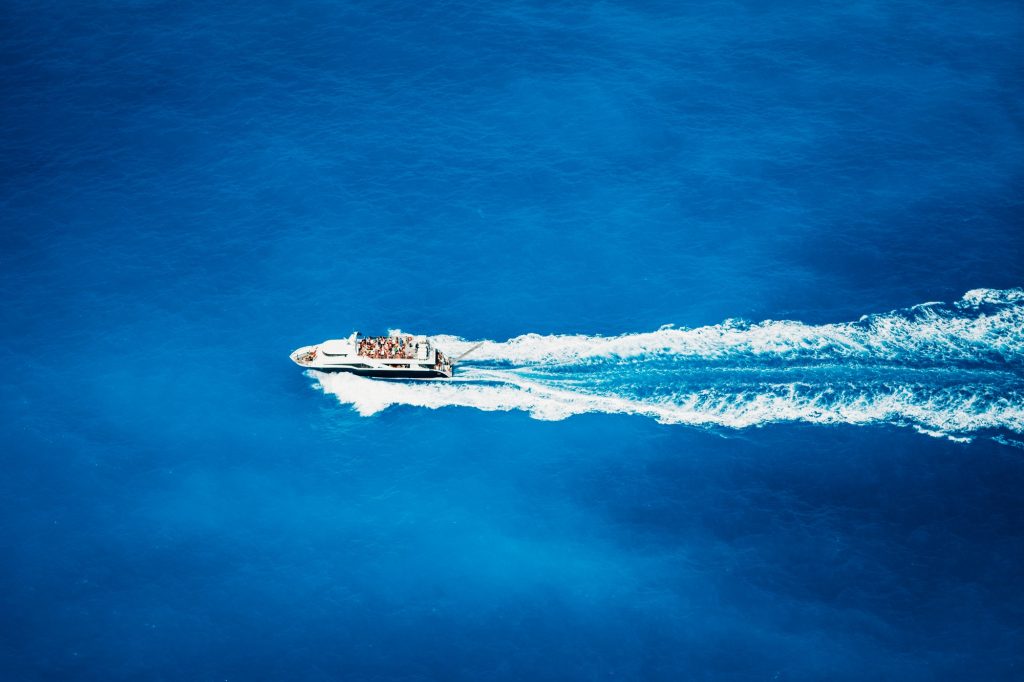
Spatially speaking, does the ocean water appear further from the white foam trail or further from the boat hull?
the boat hull

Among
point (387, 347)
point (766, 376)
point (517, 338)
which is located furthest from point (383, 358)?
point (766, 376)

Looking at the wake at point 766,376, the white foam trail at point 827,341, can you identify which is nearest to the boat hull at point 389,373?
the wake at point 766,376

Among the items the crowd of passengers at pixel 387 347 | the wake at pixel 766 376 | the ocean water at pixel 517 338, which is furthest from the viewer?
the crowd of passengers at pixel 387 347

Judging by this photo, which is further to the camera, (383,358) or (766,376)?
(383,358)

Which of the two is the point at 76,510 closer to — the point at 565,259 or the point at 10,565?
the point at 10,565

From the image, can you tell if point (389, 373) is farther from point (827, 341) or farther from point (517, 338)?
point (827, 341)

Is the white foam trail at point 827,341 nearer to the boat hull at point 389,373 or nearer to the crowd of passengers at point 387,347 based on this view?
the boat hull at point 389,373
